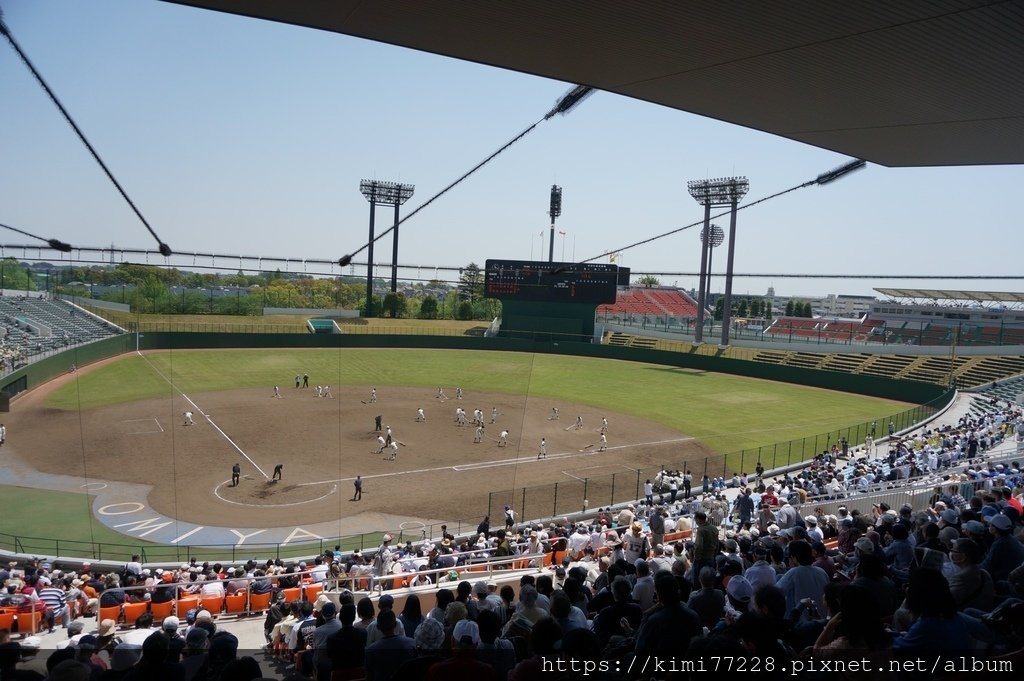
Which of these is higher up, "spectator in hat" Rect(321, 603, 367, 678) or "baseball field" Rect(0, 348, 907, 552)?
"spectator in hat" Rect(321, 603, 367, 678)

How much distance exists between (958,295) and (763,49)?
80382mm

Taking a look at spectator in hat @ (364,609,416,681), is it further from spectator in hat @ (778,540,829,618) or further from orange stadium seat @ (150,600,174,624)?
orange stadium seat @ (150,600,174,624)

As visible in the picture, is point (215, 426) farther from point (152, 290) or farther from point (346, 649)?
point (346, 649)

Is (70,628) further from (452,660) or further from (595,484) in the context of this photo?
(595,484)

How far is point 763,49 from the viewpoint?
10258 millimetres

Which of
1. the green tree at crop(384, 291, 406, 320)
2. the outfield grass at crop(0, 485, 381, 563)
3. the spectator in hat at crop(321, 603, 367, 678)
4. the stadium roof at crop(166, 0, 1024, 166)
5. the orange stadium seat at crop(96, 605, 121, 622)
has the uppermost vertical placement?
the stadium roof at crop(166, 0, 1024, 166)

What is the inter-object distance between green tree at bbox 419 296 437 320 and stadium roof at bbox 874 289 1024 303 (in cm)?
6313

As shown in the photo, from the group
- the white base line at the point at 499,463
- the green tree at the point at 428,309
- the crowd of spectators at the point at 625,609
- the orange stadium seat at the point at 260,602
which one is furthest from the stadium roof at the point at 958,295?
the orange stadium seat at the point at 260,602

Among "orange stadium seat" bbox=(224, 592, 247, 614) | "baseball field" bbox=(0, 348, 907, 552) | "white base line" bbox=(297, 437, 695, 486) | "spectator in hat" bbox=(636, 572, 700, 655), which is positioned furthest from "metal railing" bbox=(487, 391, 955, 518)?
"spectator in hat" bbox=(636, 572, 700, 655)

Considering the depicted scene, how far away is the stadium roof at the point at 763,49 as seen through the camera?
8.80m

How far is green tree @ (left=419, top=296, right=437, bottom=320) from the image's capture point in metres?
31.0

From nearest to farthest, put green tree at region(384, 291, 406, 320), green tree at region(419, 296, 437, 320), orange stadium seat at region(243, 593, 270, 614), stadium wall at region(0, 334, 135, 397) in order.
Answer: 1. orange stadium seat at region(243, 593, 270, 614)
2. stadium wall at region(0, 334, 135, 397)
3. green tree at region(384, 291, 406, 320)
4. green tree at region(419, 296, 437, 320)

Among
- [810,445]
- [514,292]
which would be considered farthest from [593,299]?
[810,445]

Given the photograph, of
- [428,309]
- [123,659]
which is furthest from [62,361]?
[428,309]
